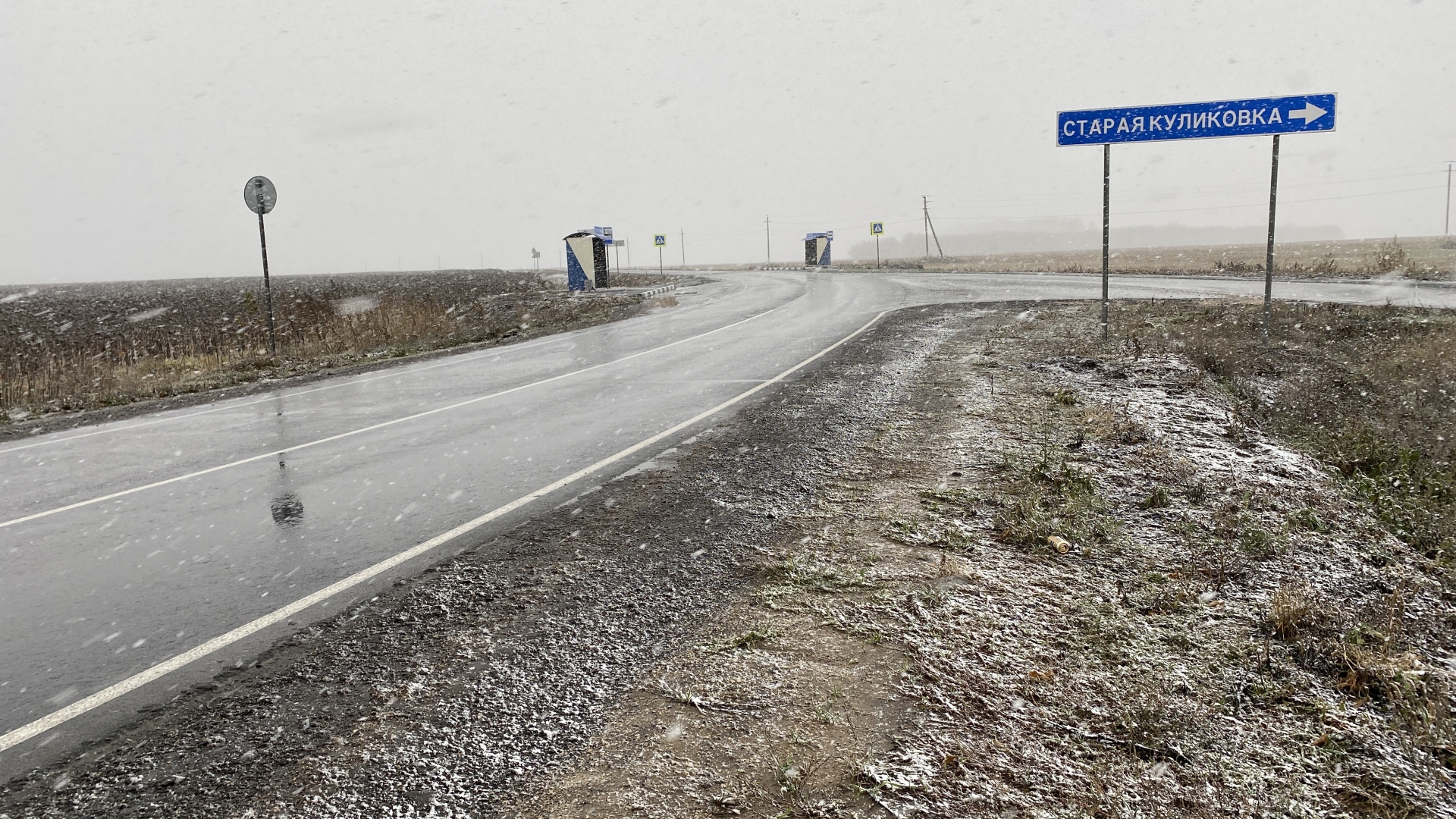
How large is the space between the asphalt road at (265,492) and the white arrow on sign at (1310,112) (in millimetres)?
7437

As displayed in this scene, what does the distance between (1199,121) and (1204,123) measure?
0.08 metres

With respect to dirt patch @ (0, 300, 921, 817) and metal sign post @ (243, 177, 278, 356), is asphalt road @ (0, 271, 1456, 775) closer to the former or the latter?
dirt patch @ (0, 300, 921, 817)

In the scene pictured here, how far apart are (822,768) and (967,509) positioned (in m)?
3.02

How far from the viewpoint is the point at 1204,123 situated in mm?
11328

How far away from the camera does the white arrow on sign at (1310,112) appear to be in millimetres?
10422

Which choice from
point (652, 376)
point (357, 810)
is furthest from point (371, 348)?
point (357, 810)

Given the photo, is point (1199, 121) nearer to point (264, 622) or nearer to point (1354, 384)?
point (1354, 384)

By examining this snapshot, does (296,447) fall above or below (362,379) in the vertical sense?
below

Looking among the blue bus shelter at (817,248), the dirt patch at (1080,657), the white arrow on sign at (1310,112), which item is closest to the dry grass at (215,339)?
the dirt patch at (1080,657)

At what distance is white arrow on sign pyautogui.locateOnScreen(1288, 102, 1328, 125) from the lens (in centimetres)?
1042

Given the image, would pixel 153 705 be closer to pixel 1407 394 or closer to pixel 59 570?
pixel 59 570

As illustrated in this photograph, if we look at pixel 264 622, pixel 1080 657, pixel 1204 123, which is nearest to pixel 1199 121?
pixel 1204 123

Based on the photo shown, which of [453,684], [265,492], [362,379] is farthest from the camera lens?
[362,379]

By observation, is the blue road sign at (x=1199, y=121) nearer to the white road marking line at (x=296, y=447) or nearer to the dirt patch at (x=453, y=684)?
the white road marking line at (x=296, y=447)
